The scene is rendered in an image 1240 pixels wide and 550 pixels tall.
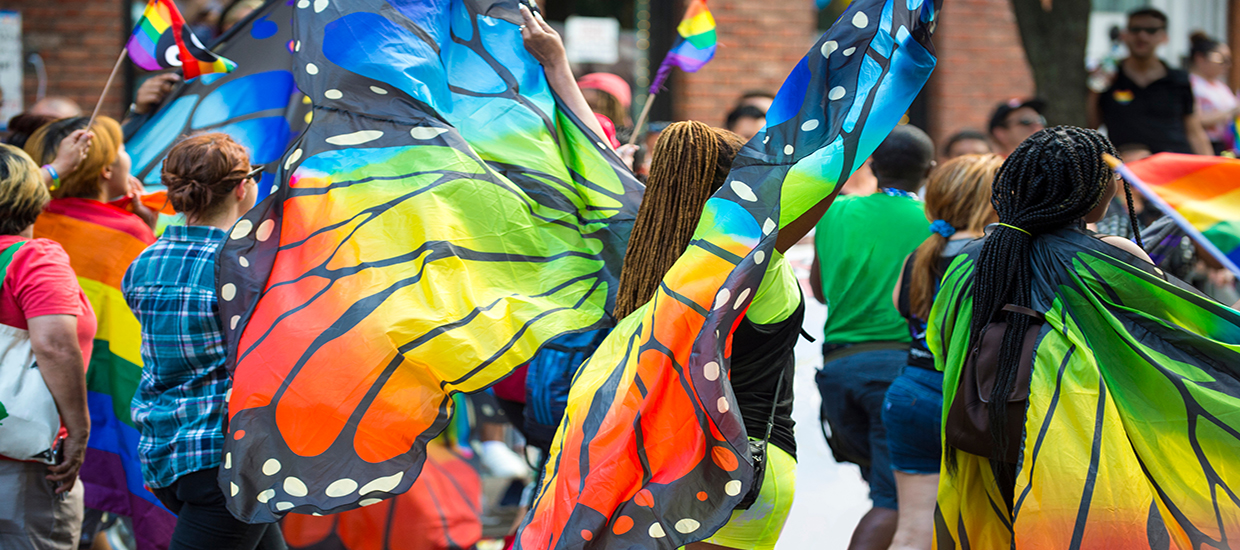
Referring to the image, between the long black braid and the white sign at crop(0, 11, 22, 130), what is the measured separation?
640 centimetres

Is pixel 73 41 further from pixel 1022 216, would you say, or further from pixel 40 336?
pixel 1022 216

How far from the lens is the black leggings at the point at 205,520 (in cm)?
293

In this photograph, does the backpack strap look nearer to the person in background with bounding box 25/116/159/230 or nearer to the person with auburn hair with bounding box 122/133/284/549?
the person with auburn hair with bounding box 122/133/284/549

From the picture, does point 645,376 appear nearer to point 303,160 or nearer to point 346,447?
point 346,447

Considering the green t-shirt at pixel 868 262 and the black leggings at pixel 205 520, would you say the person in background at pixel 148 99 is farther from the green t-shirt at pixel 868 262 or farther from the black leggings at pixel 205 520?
the green t-shirt at pixel 868 262

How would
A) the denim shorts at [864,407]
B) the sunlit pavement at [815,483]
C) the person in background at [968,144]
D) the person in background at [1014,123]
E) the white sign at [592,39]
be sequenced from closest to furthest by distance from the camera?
the denim shorts at [864,407]
the sunlit pavement at [815,483]
the person in background at [968,144]
the person in background at [1014,123]
the white sign at [592,39]

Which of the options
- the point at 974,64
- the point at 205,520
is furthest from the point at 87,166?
the point at 974,64

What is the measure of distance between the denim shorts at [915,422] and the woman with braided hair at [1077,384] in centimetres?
66

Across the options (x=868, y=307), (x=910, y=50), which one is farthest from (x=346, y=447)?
(x=868, y=307)

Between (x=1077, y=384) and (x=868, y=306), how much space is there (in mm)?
1571

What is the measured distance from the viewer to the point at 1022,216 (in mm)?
2561

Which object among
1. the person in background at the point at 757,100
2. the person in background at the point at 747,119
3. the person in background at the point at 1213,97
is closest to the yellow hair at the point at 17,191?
the person in background at the point at 747,119

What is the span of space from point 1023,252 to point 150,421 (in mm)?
2378

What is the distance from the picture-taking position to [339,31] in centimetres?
272
